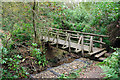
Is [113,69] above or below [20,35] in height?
below

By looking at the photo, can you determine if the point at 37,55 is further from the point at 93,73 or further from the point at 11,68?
the point at 93,73

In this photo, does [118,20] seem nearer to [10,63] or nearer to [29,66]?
[29,66]

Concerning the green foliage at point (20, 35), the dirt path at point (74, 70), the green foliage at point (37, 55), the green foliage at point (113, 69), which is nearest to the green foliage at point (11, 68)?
the dirt path at point (74, 70)

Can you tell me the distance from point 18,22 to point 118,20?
624 cm

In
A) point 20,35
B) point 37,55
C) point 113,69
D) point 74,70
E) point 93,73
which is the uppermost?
point 20,35

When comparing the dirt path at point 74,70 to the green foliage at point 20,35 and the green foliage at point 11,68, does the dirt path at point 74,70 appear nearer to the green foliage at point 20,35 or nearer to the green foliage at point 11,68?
the green foliage at point 11,68

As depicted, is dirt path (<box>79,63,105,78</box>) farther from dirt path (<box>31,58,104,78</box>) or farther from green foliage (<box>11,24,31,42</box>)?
green foliage (<box>11,24,31,42</box>)

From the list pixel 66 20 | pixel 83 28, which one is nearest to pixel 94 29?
pixel 83 28

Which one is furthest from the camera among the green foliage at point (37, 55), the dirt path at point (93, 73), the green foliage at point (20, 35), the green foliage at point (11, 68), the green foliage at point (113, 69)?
the green foliage at point (20, 35)

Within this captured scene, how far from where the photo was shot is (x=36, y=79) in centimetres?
458

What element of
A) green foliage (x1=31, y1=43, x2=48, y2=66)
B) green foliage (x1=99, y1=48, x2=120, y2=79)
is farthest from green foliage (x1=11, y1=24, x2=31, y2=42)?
green foliage (x1=99, y1=48, x2=120, y2=79)

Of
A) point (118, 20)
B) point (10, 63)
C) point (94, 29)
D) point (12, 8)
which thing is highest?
point (12, 8)

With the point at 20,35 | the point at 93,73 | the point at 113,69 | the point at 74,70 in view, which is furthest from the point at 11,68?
the point at 113,69

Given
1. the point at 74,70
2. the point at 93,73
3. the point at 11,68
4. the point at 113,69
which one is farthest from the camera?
the point at 74,70
